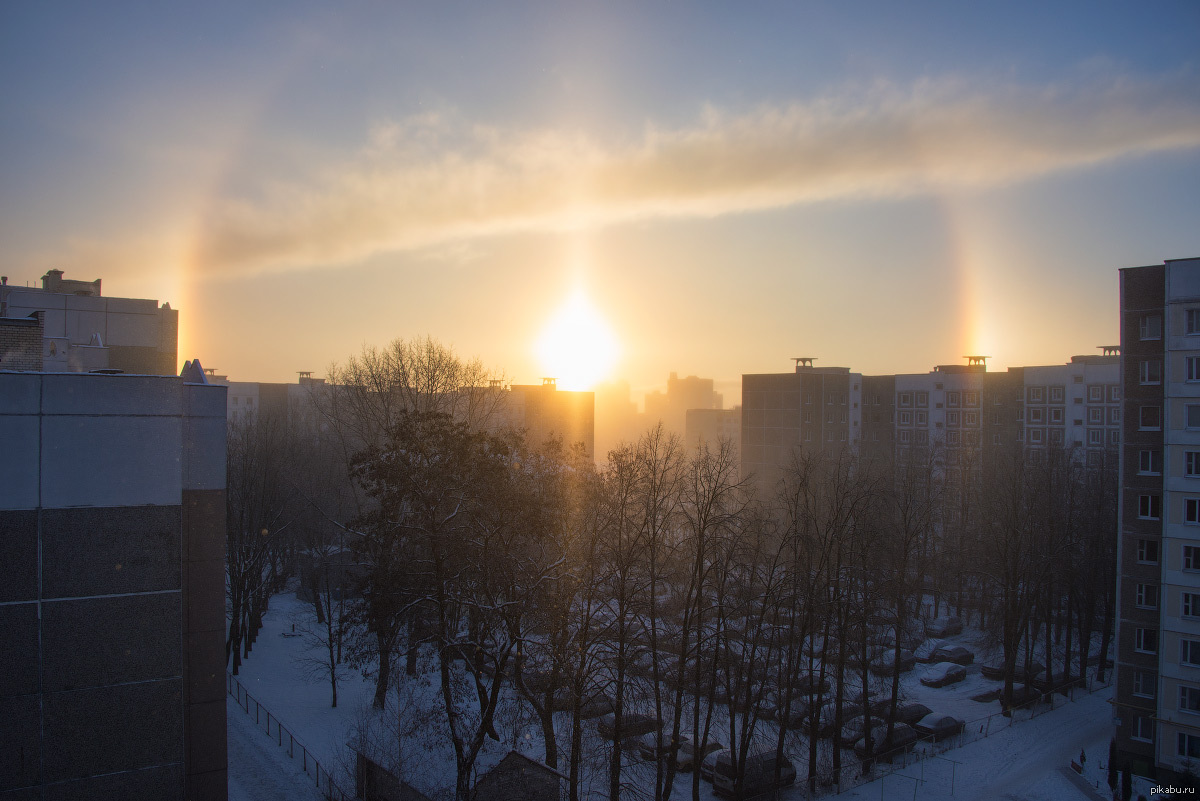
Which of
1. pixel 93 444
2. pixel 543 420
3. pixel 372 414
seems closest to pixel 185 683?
pixel 93 444

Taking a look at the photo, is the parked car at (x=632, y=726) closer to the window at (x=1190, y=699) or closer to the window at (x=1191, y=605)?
the window at (x=1190, y=699)

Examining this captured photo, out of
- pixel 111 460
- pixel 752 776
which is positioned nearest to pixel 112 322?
pixel 111 460

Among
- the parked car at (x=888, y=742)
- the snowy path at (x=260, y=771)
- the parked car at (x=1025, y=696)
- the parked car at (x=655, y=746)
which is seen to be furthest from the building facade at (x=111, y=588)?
the parked car at (x=1025, y=696)

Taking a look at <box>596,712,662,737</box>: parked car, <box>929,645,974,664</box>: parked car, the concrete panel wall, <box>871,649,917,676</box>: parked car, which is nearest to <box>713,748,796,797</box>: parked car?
<box>596,712,662,737</box>: parked car

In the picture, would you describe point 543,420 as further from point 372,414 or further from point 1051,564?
point 1051,564

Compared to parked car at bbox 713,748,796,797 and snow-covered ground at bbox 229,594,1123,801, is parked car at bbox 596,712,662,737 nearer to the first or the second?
snow-covered ground at bbox 229,594,1123,801

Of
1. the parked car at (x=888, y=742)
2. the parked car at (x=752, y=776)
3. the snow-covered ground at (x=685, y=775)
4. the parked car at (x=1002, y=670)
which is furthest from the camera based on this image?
the parked car at (x=1002, y=670)
